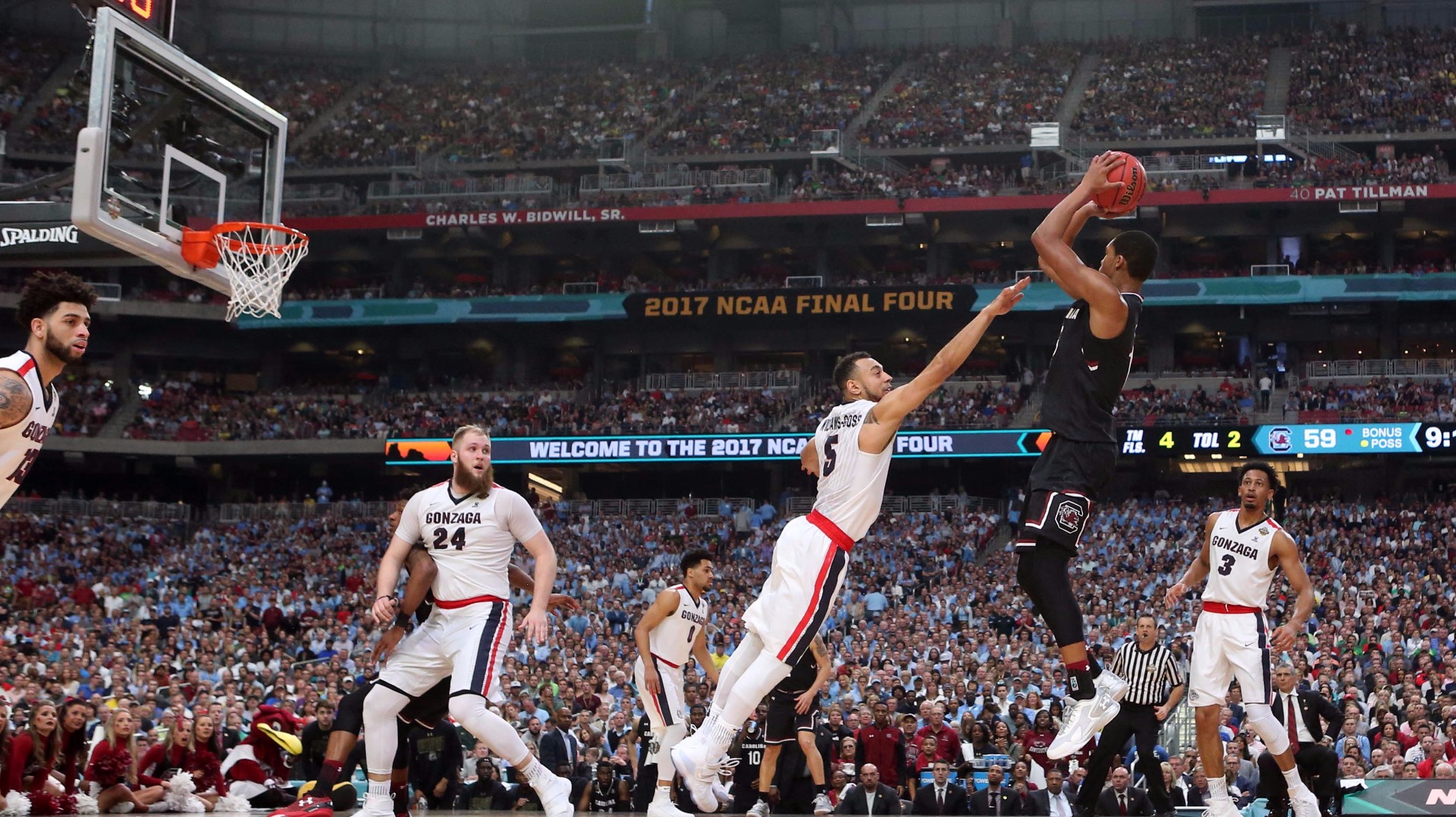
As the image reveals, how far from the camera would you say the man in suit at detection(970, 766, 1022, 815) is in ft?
47.9

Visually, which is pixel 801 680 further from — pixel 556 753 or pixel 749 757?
pixel 556 753

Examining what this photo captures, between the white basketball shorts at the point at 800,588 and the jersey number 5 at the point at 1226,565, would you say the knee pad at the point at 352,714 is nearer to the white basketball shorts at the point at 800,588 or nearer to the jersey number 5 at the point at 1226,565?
the white basketball shorts at the point at 800,588

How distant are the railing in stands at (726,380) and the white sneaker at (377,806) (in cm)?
3649

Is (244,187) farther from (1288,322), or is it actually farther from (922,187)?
(1288,322)

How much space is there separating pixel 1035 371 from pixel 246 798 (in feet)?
121

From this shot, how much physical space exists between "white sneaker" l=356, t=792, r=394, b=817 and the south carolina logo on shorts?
4777mm

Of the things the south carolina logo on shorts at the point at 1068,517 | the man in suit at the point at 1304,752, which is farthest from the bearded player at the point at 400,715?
the man in suit at the point at 1304,752

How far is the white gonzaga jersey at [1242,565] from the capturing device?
1053cm

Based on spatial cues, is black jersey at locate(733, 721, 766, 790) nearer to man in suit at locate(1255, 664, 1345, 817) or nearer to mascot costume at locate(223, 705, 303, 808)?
mascot costume at locate(223, 705, 303, 808)

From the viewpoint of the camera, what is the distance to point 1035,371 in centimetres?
4675

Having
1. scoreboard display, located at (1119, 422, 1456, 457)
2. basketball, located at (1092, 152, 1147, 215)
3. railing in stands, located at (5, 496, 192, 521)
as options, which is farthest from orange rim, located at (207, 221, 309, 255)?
railing in stands, located at (5, 496, 192, 521)

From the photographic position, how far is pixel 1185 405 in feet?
132

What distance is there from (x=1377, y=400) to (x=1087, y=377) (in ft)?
115

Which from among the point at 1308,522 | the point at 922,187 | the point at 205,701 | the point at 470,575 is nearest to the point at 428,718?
the point at 470,575
